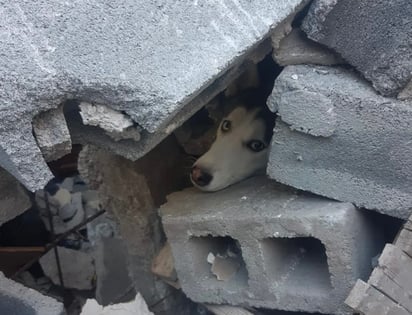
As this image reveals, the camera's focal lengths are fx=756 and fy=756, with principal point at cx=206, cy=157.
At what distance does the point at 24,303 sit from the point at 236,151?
2.12 ft

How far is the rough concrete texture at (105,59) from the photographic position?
1.21 meters

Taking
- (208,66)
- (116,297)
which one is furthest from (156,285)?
(208,66)

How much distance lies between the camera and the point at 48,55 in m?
1.25

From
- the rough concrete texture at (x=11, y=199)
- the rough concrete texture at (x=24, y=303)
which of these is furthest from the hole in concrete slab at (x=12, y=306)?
the rough concrete texture at (x=11, y=199)

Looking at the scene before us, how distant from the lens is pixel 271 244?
1.67m

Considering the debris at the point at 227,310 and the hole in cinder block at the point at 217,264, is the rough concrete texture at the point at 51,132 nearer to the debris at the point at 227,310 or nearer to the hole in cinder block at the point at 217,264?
the hole in cinder block at the point at 217,264

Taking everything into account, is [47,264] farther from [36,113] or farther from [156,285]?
[36,113]

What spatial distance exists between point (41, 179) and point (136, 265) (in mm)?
894

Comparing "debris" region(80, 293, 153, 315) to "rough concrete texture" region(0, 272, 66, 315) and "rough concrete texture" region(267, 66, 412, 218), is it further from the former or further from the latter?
"rough concrete texture" region(267, 66, 412, 218)

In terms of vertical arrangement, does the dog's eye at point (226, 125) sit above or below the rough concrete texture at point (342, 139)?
below

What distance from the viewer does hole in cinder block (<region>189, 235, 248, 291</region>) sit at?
1761 mm

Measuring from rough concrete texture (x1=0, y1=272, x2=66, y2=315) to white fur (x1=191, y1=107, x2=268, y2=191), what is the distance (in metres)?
0.49

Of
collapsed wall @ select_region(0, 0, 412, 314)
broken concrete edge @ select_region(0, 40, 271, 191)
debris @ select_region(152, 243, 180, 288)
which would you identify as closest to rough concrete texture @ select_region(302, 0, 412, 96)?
collapsed wall @ select_region(0, 0, 412, 314)

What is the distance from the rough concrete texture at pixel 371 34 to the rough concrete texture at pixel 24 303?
0.75m
